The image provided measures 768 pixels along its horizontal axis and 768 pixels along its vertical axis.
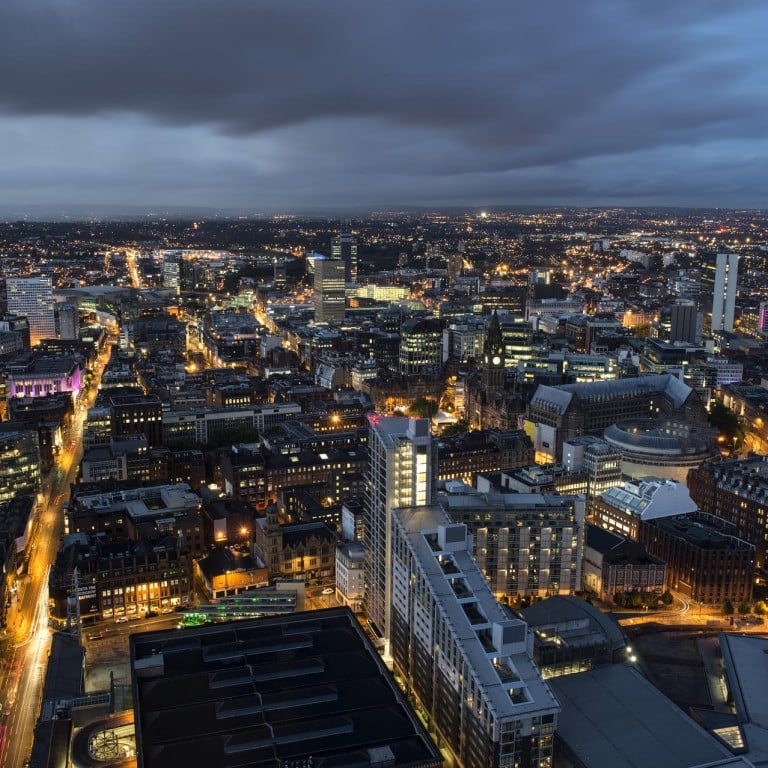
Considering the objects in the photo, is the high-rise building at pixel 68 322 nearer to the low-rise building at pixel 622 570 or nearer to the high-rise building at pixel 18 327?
the high-rise building at pixel 18 327

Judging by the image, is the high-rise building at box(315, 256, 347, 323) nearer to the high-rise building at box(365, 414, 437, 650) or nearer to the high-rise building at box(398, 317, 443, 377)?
the high-rise building at box(398, 317, 443, 377)

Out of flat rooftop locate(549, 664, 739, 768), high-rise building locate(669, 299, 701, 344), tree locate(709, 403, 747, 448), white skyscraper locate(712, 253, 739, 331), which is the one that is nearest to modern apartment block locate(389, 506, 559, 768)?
flat rooftop locate(549, 664, 739, 768)

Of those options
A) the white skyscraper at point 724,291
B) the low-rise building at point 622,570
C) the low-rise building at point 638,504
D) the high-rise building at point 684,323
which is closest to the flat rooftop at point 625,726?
the low-rise building at point 622,570

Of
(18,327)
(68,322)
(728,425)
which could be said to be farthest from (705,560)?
(18,327)

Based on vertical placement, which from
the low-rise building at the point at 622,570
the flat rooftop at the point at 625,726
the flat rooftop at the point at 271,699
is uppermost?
the flat rooftop at the point at 271,699

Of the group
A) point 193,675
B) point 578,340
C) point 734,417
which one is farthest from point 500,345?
point 193,675

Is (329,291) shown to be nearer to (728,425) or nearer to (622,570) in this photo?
(728,425)

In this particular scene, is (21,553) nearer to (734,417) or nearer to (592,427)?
(592,427)
